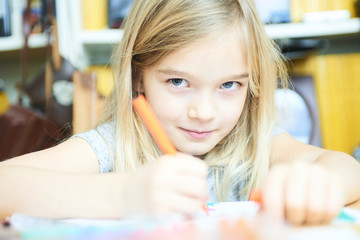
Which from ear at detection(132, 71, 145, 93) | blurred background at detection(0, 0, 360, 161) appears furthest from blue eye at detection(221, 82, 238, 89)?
blurred background at detection(0, 0, 360, 161)

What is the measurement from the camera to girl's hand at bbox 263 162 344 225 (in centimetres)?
31

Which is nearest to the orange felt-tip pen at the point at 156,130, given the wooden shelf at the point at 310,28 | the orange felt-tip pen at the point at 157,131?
the orange felt-tip pen at the point at 157,131

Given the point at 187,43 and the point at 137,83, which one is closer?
the point at 187,43

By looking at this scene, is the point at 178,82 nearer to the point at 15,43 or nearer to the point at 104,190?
the point at 104,190

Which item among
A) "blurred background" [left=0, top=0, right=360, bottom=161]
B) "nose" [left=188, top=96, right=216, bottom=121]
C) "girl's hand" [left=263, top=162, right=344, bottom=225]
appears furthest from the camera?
"blurred background" [left=0, top=0, right=360, bottom=161]

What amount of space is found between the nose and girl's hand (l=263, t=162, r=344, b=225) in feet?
0.75

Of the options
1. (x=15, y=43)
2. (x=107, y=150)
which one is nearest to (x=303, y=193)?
(x=107, y=150)

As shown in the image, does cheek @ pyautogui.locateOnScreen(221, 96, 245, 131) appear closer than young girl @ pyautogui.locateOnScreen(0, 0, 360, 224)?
No

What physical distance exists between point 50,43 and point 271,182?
0.77 meters

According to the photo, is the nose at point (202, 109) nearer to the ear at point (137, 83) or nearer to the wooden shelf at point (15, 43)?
the ear at point (137, 83)

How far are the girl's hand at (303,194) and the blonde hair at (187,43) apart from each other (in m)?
0.31

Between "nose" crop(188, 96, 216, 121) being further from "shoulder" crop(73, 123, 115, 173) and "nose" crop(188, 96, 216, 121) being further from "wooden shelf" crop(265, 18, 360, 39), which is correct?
"wooden shelf" crop(265, 18, 360, 39)

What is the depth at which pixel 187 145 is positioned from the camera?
2.02 feet

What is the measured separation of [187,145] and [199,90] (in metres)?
0.11
